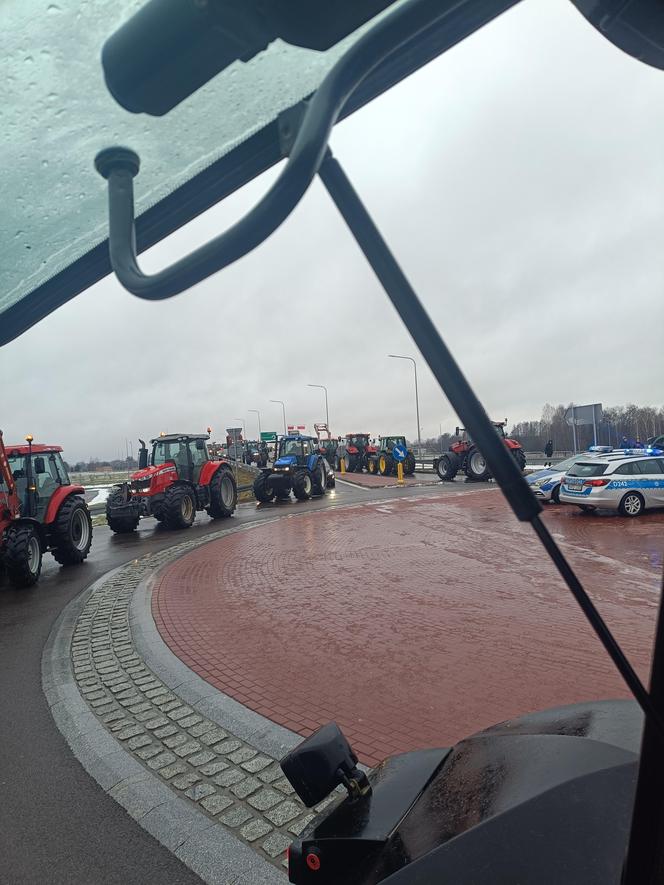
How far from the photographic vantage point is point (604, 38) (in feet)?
2.56

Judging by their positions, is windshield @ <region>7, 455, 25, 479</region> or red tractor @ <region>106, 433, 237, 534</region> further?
red tractor @ <region>106, 433, 237, 534</region>

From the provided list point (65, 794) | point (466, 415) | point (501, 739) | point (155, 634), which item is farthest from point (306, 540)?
point (466, 415)

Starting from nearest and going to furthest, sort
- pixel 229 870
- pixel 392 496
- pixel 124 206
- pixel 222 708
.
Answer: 1. pixel 124 206
2. pixel 229 870
3. pixel 222 708
4. pixel 392 496

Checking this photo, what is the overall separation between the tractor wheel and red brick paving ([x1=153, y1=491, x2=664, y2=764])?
2.21m

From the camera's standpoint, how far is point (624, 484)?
12234 mm

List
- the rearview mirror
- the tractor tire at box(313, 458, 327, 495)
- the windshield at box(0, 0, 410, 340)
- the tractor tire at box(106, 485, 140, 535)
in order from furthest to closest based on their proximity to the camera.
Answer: the tractor tire at box(313, 458, 327, 495) < the tractor tire at box(106, 485, 140, 535) < the rearview mirror < the windshield at box(0, 0, 410, 340)

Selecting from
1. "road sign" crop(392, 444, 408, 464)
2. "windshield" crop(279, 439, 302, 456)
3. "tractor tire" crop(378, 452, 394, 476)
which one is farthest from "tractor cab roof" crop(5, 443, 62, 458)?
"tractor tire" crop(378, 452, 394, 476)

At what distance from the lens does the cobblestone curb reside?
8.86ft

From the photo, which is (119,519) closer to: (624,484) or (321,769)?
(624,484)

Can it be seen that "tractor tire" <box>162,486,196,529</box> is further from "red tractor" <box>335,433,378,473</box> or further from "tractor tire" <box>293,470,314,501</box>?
"red tractor" <box>335,433,378,473</box>

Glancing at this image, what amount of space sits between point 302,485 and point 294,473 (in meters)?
0.54

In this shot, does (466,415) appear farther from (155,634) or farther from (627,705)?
(155,634)

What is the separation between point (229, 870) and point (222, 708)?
1.61m

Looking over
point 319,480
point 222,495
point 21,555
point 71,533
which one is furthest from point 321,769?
point 319,480
